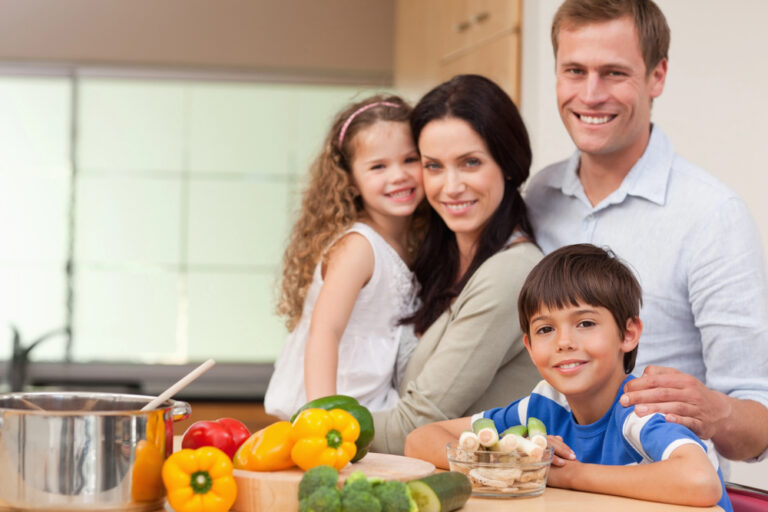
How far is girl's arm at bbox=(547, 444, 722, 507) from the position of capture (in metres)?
1.30

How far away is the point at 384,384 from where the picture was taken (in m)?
2.23

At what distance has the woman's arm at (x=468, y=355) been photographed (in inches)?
77.0

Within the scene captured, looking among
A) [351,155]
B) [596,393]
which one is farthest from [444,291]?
[596,393]

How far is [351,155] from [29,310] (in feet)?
11.3

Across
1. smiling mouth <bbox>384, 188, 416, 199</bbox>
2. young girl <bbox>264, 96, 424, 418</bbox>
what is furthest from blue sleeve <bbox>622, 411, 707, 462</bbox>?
smiling mouth <bbox>384, 188, 416, 199</bbox>

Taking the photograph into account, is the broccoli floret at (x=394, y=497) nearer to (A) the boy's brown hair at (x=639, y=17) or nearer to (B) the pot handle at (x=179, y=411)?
(B) the pot handle at (x=179, y=411)

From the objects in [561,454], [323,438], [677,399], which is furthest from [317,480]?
[677,399]

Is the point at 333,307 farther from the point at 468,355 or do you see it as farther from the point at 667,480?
the point at 667,480

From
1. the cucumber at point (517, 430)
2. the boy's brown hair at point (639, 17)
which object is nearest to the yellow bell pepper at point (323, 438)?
the cucumber at point (517, 430)

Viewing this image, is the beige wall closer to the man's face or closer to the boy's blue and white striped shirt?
the man's face

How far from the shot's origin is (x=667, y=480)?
51.5 inches

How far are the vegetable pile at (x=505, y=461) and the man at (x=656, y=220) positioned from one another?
0.46m

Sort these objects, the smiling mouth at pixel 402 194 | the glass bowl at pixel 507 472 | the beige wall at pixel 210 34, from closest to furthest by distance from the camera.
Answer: the glass bowl at pixel 507 472 → the smiling mouth at pixel 402 194 → the beige wall at pixel 210 34

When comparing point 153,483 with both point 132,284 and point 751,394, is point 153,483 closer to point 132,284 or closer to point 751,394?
point 751,394
